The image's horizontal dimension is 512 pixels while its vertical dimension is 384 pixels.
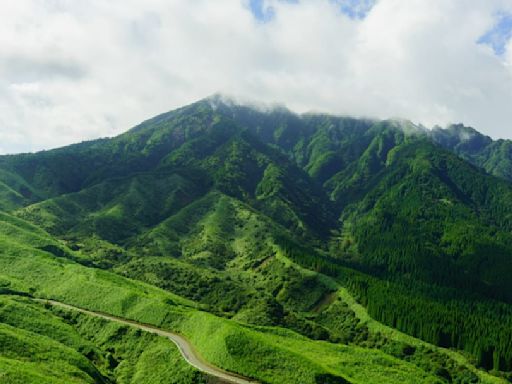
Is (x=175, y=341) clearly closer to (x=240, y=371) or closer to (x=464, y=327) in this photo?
(x=240, y=371)

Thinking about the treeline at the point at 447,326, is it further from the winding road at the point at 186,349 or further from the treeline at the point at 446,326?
the winding road at the point at 186,349

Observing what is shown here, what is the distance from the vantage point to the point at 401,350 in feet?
503

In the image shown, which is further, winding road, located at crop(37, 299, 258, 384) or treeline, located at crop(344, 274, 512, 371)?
treeline, located at crop(344, 274, 512, 371)

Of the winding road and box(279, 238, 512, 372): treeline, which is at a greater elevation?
box(279, 238, 512, 372): treeline

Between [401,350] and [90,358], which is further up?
[401,350]

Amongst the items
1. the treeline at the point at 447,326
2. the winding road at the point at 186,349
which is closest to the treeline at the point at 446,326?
the treeline at the point at 447,326

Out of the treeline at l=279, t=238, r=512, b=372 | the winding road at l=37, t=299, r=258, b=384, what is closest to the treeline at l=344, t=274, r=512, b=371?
the treeline at l=279, t=238, r=512, b=372

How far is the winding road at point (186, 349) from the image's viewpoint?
352 feet

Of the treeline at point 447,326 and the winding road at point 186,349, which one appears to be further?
the treeline at point 447,326

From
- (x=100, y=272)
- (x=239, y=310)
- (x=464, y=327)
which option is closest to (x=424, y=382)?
(x=464, y=327)

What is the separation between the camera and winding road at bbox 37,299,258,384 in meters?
107

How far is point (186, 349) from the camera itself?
123 metres

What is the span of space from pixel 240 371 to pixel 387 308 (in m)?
88.7

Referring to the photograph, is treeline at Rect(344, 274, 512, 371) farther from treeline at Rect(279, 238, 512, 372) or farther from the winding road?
the winding road
